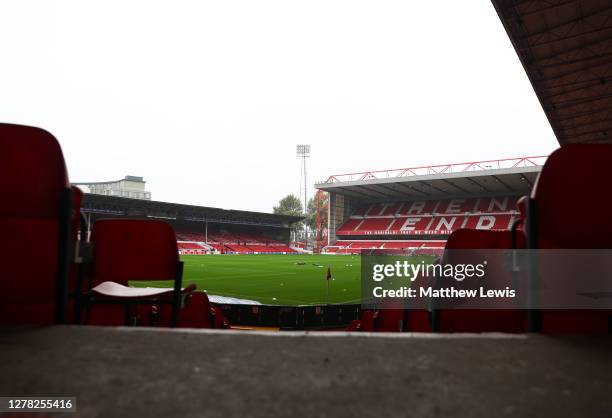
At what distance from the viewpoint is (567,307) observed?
2002 mm

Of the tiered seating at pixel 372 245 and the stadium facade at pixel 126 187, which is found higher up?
the stadium facade at pixel 126 187

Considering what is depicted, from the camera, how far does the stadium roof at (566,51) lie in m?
9.82

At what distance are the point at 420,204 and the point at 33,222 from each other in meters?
51.9

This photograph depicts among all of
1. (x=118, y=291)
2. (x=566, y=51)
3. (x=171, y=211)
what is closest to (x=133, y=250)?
(x=118, y=291)

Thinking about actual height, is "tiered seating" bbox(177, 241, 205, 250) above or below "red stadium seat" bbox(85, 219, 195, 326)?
below

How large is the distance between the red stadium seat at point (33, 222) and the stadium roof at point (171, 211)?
36.5 m

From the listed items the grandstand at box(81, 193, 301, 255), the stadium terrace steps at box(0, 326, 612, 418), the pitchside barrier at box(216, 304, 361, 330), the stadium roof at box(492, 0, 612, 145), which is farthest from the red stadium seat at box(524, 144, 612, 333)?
the grandstand at box(81, 193, 301, 255)

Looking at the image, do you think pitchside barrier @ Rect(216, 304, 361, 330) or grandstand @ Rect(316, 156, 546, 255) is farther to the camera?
grandstand @ Rect(316, 156, 546, 255)

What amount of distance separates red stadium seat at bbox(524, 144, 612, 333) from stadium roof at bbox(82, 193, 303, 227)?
3760cm

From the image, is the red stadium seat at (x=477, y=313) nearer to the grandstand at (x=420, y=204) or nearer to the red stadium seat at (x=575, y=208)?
the red stadium seat at (x=575, y=208)

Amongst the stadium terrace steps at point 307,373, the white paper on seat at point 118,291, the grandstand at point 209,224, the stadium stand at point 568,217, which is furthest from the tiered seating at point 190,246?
the stadium stand at point 568,217

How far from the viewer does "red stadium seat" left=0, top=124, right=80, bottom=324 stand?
6.46 feet

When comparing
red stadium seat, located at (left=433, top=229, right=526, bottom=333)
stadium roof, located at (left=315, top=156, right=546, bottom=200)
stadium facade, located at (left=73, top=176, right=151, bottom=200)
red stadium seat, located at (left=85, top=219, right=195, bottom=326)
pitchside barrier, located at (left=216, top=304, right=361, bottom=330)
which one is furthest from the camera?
stadium facade, located at (left=73, top=176, right=151, bottom=200)

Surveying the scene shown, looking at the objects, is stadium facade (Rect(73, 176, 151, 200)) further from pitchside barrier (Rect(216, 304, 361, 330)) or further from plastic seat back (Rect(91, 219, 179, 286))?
plastic seat back (Rect(91, 219, 179, 286))
